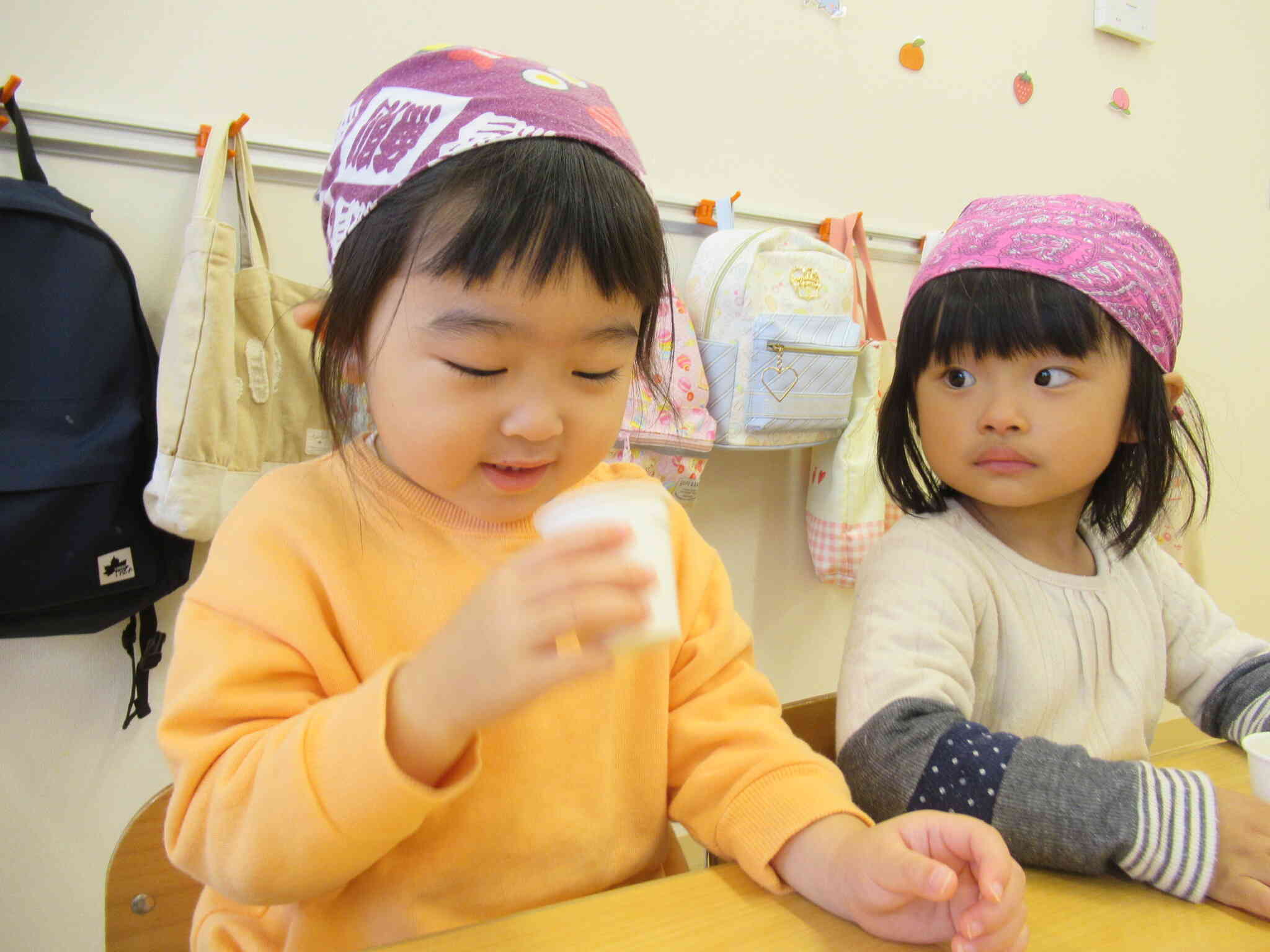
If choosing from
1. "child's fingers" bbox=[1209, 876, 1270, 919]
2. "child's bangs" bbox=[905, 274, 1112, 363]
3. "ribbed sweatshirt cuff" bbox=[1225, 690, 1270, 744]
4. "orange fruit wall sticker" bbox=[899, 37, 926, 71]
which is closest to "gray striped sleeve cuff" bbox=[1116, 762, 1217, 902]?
"child's fingers" bbox=[1209, 876, 1270, 919]

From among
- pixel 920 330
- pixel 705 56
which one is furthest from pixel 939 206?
pixel 920 330

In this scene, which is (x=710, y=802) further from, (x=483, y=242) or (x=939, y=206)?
(x=939, y=206)

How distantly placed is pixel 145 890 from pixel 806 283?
4.16 feet

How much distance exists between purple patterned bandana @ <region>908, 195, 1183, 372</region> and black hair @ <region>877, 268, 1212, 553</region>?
0.01 meters

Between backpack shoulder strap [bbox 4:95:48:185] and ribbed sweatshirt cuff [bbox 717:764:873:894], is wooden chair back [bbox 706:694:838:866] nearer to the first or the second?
ribbed sweatshirt cuff [bbox 717:764:873:894]

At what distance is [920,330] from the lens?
92cm

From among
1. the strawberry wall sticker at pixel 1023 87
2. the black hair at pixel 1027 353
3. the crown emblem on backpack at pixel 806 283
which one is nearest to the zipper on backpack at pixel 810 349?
the crown emblem on backpack at pixel 806 283

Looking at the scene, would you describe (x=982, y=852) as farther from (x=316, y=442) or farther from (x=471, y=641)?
(x=316, y=442)

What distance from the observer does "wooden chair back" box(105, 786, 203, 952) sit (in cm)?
67

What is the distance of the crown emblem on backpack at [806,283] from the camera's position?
56.6 inches

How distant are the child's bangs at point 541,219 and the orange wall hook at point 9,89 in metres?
0.85

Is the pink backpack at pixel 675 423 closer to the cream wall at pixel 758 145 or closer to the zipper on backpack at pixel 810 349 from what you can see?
the zipper on backpack at pixel 810 349

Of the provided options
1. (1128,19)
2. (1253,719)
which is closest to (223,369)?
(1253,719)

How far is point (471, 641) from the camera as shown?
1.33 feet
